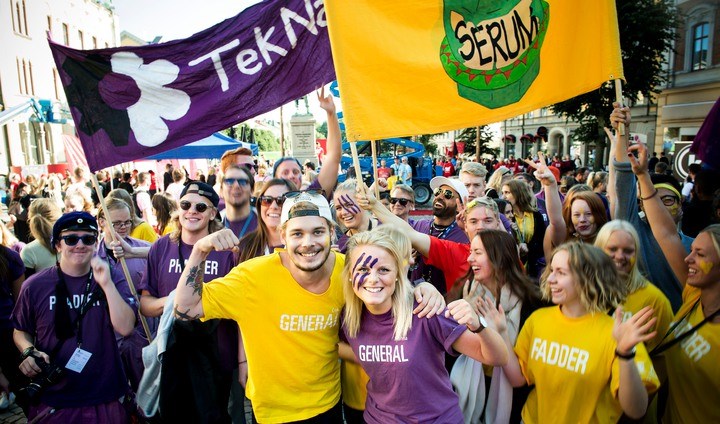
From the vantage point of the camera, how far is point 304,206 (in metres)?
2.58

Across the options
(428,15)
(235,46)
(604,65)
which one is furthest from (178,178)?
(604,65)

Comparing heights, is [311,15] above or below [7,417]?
above

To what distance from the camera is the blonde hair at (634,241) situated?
275cm

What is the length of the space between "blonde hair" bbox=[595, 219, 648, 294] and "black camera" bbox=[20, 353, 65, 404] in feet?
11.4

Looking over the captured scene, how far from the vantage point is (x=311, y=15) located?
3.73m

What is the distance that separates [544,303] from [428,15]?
2241 mm

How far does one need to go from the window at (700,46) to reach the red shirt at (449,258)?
27723 mm

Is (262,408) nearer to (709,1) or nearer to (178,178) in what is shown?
(178,178)

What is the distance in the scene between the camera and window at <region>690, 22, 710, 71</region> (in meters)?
23.6

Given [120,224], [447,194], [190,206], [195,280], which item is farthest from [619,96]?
[120,224]

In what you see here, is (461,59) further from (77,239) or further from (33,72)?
(33,72)

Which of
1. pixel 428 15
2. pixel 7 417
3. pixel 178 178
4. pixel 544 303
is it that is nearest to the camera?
pixel 544 303

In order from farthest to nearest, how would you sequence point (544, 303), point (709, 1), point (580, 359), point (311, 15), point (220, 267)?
point (709, 1), point (311, 15), point (220, 267), point (544, 303), point (580, 359)

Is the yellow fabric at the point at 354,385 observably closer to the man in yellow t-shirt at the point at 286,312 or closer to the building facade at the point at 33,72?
the man in yellow t-shirt at the point at 286,312
